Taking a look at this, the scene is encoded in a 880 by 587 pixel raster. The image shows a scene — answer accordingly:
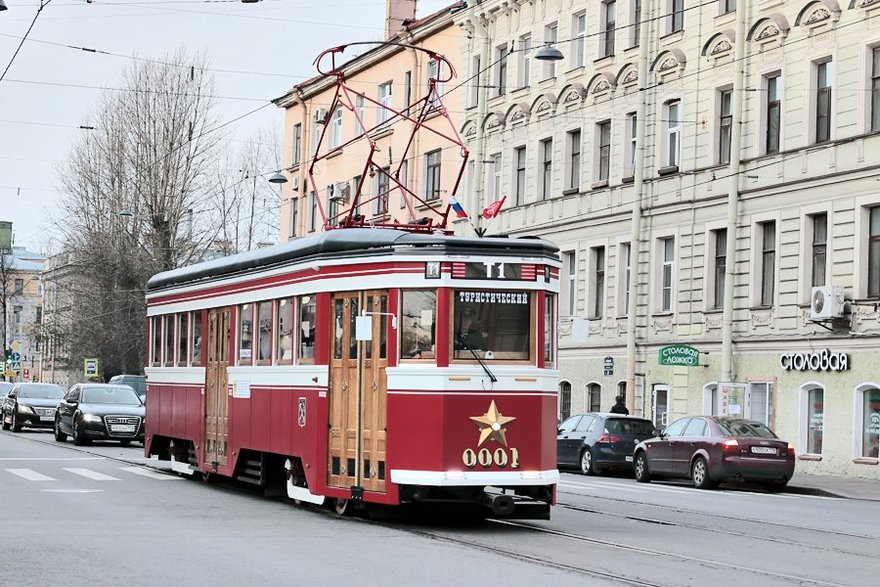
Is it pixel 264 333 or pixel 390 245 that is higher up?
pixel 390 245

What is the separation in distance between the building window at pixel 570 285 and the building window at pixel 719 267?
679 centimetres

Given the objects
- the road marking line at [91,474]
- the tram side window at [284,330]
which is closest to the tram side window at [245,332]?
the tram side window at [284,330]

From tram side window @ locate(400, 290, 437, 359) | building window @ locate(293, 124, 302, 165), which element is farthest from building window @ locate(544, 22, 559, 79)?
tram side window @ locate(400, 290, 437, 359)

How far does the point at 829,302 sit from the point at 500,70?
18547 mm

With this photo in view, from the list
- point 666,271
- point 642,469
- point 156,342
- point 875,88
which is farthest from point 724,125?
point 156,342

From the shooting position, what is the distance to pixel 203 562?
1223cm

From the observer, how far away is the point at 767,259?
34250 millimetres

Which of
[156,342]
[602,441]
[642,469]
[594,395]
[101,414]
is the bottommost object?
[642,469]

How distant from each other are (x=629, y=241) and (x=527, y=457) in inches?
949

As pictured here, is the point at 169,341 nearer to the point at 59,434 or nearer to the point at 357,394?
the point at 357,394

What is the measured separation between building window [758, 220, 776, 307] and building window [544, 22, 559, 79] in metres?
11.3

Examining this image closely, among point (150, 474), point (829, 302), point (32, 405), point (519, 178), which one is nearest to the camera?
point (150, 474)

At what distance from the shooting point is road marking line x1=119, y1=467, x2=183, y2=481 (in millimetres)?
23500

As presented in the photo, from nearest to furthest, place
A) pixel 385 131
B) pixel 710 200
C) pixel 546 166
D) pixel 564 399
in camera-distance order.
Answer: pixel 710 200 < pixel 564 399 < pixel 546 166 < pixel 385 131
